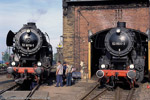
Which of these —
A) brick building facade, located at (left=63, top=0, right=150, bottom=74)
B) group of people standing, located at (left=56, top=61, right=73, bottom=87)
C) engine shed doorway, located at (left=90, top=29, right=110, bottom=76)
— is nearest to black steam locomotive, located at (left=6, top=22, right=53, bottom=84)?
group of people standing, located at (left=56, top=61, right=73, bottom=87)

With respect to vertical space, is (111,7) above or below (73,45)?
above

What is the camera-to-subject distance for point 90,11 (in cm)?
1556

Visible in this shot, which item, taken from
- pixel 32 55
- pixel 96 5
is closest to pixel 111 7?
pixel 96 5

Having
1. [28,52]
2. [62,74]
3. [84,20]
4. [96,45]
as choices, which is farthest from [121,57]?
[84,20]

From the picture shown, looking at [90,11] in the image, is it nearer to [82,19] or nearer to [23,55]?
[82,19]

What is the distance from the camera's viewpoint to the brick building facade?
15.2 meters

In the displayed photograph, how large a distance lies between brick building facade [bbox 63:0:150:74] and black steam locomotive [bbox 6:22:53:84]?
5114 millimetres

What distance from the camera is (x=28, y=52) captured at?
9.94 m

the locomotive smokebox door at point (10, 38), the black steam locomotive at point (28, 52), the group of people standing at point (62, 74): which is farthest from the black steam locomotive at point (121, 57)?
the locomotive smokebox door at point (10, 38)

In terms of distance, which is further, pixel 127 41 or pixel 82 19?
pixel 82 19

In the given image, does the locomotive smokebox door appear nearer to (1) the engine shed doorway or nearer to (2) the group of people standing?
(2) the group of people standing

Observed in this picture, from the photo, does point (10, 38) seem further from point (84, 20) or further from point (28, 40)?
point (84, 20)

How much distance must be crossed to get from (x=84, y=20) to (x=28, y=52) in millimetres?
6704

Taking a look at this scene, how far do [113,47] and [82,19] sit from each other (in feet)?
21.5
